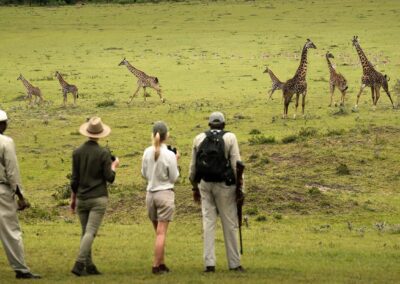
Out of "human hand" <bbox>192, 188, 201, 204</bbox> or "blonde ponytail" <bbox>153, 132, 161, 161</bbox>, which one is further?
"human hand" <bbox>192, 188, 201, 204</bbox>

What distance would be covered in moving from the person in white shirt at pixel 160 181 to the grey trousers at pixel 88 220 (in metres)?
0.63

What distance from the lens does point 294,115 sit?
28688 millimetres

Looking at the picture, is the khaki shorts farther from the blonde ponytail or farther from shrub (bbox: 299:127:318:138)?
shrub (bbox: 299:127:318:138)

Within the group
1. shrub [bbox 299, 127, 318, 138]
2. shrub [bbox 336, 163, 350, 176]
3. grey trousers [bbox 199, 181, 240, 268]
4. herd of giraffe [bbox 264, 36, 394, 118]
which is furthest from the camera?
herd of giraffe [bbox 264, 36, 394, 118]

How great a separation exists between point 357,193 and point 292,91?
10035 mm

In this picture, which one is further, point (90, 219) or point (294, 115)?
point (294, 115)

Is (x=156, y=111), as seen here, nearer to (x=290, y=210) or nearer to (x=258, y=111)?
(x=258, y=111)

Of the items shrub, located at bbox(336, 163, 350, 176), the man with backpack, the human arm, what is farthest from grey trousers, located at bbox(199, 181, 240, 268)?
shrub, located at bbox(336, 163, 350, 176)

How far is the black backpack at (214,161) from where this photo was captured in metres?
11.2

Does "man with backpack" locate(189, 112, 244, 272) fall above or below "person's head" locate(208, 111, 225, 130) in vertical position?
below

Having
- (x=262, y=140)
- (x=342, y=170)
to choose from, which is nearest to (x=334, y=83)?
(x=262, y=140)

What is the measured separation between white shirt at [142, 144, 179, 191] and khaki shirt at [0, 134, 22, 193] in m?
1.60

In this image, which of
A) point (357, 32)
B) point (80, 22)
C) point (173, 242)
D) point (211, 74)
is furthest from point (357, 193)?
point (80, 22)

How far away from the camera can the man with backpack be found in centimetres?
1118
